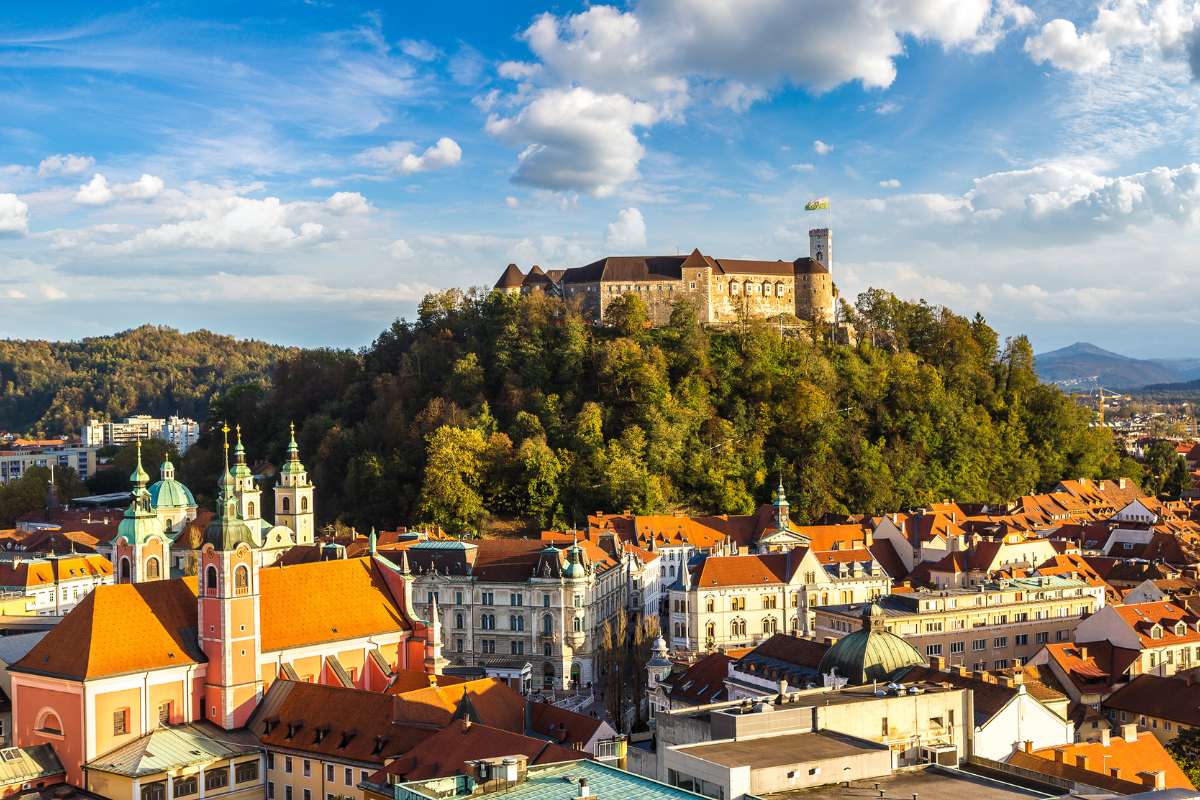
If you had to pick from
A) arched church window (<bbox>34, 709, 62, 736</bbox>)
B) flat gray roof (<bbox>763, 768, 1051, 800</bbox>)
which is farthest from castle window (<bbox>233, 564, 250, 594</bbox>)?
flat gray roof (<bbox>763, 768, 1051, 800</bbox>)

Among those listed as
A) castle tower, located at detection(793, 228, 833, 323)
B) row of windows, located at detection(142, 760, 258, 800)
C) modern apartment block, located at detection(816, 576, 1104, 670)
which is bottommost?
row of windows, located at detection(142, 760, 258, 800)

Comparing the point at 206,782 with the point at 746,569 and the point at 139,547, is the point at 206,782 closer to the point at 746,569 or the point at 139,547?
the point at 139,547

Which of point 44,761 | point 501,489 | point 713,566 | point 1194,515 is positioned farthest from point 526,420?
point 44,761

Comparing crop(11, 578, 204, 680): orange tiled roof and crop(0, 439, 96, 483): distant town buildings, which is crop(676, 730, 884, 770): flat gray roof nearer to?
crop(11, 578, 204, 680): orange tiled roof

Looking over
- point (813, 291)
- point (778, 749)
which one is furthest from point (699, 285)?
point (778, 749)

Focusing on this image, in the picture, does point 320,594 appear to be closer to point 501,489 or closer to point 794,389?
point 501,489

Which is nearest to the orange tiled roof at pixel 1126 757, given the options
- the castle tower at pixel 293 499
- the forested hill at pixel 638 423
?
the castle tower at pixel 293 499
